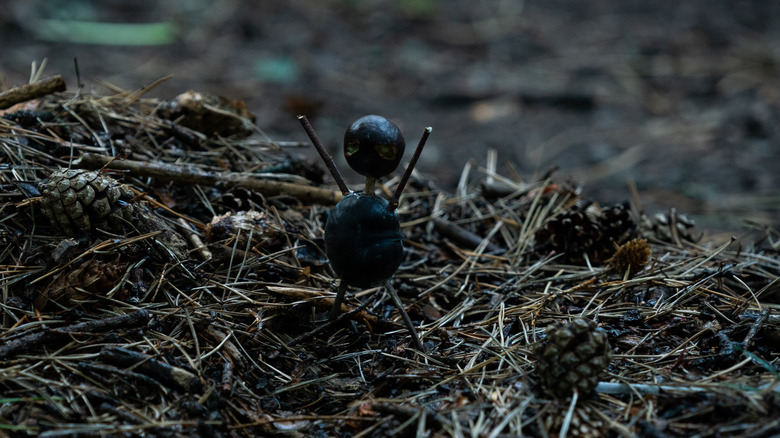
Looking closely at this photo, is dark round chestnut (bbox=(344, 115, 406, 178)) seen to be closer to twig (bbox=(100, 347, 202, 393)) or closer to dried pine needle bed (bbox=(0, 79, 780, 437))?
dried pine needle bed (bbox=(0, 79, 780, 437))

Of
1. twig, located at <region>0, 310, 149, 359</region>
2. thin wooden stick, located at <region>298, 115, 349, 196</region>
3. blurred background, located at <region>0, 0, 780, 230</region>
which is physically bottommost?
blurred background, located at <region>0, 0, 780, 230</region>

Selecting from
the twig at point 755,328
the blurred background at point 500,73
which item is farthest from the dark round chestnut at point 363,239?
the blurred background at point 500,73

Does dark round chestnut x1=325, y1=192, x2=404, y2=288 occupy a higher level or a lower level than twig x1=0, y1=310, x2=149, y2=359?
higher

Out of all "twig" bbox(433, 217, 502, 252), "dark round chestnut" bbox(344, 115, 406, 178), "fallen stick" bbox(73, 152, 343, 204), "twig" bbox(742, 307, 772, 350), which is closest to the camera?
"dark round chestnut" bbox(344, 115, 406, 178)

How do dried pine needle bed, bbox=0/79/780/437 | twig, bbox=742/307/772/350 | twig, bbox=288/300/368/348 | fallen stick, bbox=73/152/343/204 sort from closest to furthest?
dried pine needle bed, bbox=0/79/780/437, twig, bbox=742/307/772/350, twig, bbox=288/300/368/348, fallen stick, bbox=73/152/343/204

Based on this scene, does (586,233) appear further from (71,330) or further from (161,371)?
(71,330)

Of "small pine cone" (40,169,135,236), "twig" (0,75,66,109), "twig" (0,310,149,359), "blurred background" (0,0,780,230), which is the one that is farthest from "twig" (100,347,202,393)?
"blurred background" (0,0,780,230)

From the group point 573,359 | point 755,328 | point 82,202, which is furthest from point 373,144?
point 755,328
